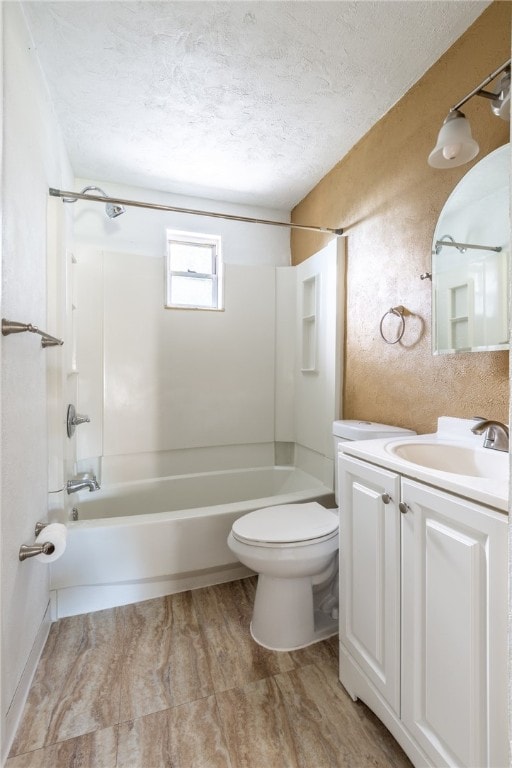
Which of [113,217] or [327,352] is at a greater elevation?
[113,217]

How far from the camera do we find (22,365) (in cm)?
122

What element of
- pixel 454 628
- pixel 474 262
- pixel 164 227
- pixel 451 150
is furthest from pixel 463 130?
pixel 164 227

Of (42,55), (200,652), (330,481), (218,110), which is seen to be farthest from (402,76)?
(200,652)

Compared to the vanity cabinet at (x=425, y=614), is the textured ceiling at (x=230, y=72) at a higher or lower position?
higher

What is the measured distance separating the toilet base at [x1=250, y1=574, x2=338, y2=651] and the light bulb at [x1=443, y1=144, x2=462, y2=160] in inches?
66.1

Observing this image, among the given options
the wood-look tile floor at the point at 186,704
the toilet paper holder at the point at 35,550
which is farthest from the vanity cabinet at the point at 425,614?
the toilet paper holder at the point at 35,550

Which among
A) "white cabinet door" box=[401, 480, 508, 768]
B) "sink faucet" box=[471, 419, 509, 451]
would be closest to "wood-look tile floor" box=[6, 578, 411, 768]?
"white cabinet door" box=[401, 480, 508, 768]

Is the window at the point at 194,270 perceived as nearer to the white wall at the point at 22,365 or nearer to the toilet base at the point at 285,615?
the white wall at the point at 22,365

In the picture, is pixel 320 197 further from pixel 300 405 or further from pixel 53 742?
pixel 53 742

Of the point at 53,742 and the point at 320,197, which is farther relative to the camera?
the point at 320,197

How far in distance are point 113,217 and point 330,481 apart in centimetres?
225

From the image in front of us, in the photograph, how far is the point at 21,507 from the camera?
1.20 m

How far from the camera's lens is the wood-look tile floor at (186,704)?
1046 millimetres

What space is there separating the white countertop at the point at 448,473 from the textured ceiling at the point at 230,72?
1508mm
